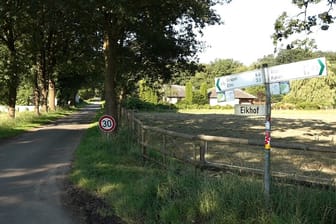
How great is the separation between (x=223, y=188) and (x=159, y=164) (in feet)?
16.0

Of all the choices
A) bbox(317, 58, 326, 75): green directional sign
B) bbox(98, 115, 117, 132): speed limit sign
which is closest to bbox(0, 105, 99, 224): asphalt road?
bbox(98, 115, 117, 132): speed limit sign

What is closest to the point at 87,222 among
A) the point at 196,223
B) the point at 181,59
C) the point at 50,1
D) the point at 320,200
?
the point at 196,223

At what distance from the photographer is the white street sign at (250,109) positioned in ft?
19.9

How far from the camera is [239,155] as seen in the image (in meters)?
14.7

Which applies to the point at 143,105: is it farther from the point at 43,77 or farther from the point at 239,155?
the point at 239,155

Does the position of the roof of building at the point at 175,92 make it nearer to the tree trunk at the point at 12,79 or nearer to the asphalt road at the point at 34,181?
the tree trunk at the point at 12,79

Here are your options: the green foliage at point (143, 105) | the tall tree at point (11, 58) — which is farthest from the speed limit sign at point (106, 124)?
the green foliage at point (143, 105)

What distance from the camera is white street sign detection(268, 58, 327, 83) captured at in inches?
201

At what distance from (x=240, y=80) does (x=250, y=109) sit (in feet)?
1.37

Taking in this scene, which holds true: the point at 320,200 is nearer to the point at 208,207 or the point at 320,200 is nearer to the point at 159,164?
the point at 208,207

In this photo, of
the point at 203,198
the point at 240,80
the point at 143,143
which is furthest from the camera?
Answer: the point at 143,143

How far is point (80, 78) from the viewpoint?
60.8m

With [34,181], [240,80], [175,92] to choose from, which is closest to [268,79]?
[240,80]

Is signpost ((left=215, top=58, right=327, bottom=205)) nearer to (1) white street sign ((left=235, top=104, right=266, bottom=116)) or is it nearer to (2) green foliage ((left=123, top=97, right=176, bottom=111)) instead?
(1) white street sign ((left=235, top=104, right=266, bottom=116))
